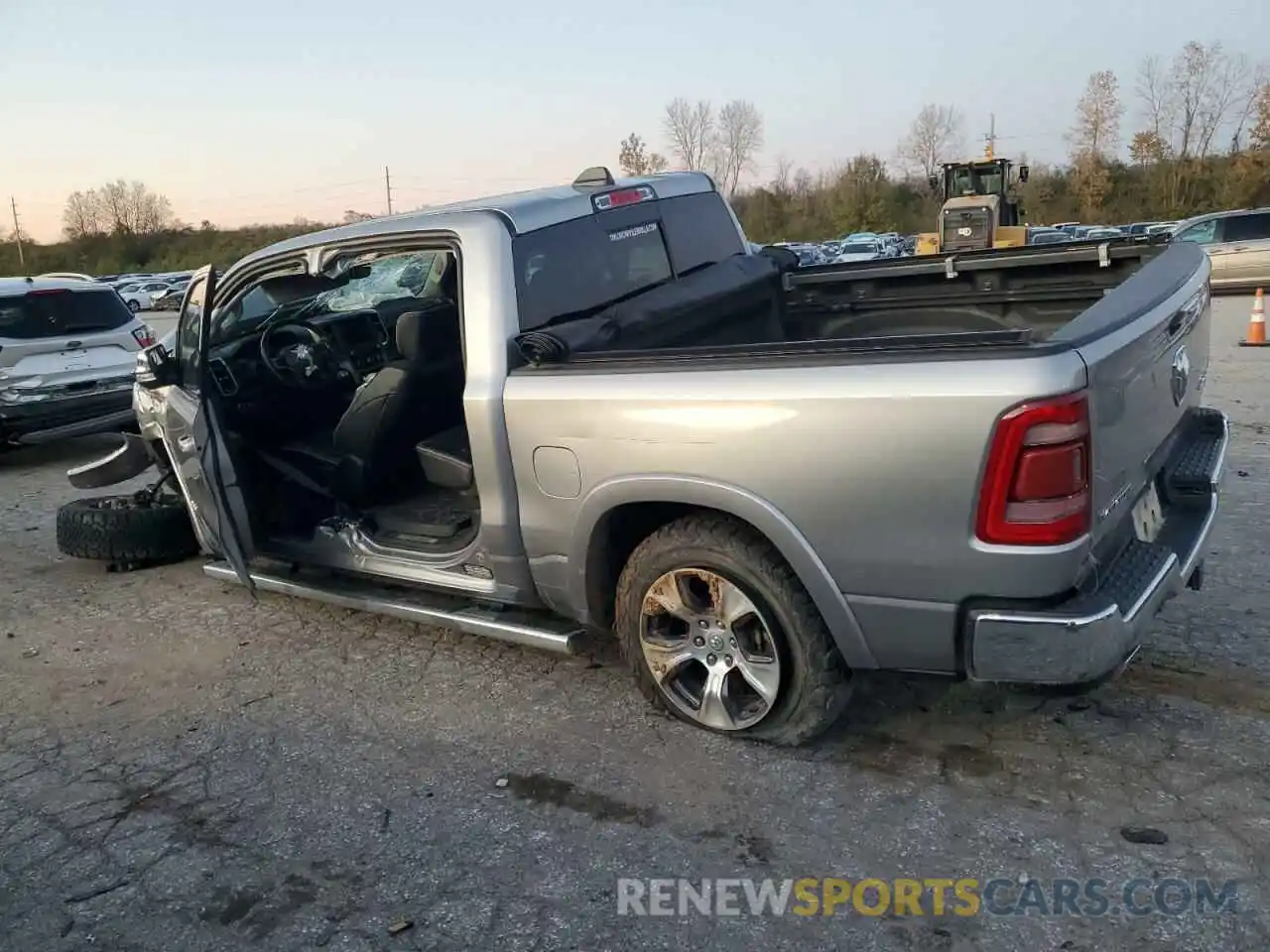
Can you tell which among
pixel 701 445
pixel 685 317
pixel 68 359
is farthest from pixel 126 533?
pixel 68 359

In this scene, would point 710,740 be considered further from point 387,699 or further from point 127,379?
point 127,379

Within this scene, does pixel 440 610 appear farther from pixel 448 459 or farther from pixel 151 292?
pixel 151 292

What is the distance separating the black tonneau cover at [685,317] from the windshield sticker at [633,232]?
0.80ft

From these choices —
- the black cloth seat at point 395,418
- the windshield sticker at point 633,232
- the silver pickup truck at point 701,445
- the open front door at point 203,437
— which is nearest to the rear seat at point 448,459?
the silver pickup truck at point 701,445

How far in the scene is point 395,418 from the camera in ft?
15.5

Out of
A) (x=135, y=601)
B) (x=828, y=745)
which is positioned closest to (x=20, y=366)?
(x=135, y=601)

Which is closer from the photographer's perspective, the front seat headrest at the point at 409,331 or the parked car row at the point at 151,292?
the front seat headrest at the point at 409,331

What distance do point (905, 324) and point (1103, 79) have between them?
64237 mm

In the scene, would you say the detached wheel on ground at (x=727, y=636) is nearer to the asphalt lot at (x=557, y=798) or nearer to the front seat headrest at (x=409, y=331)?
the asphalt lot at (x=557, y=798)

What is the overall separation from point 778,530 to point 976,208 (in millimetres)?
20188

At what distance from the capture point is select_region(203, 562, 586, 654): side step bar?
Result: 3.83 m

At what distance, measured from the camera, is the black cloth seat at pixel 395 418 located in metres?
4.64

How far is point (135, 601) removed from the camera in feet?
18.2

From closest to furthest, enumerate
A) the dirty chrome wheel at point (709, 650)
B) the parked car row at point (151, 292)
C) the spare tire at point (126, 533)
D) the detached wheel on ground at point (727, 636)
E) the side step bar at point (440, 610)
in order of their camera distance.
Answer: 1. the detached wheel on ground at point (727, 636)
2. the dirty chrome wheel at point (709, 650)
3. the side step bar at point (440, 610)
4. the spare tire at point (126, 533)
5. the parked car row at point (151, 292)
